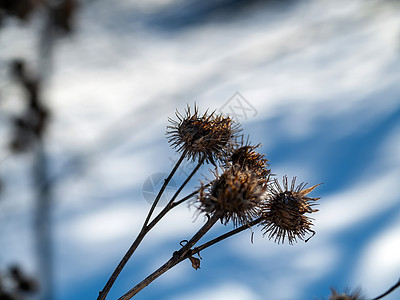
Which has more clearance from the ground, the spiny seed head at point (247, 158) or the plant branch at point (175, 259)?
the spiny seed head at point (247, 158)

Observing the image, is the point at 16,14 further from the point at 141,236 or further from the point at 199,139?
the point at 141,236

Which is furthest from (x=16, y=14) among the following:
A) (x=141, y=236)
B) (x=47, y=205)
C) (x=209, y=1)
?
(x=141, y=236)

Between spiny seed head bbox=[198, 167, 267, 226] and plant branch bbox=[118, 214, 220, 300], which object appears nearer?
plant branch bbox=[118, 214, 220, 300]

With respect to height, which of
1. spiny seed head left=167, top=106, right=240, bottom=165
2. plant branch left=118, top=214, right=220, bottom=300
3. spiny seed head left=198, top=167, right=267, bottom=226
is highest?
spiny seed head left=167, top=106, right=240, bottom=165

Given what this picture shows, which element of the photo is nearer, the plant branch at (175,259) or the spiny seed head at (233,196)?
the plant branch at (175,259)

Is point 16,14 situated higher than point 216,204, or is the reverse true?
point 16,14

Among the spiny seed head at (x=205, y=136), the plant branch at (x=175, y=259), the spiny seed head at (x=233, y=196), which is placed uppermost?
the spiny seed head at (x=205, y=136)

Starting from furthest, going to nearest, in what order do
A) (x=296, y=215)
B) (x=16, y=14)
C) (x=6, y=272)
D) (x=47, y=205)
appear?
(x=16, y=14), (x=6, y=272), (x=47, y=205), (x=296, y=215)

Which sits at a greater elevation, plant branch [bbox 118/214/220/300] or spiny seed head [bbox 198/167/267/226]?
spiny seed head [bbox 198/167/267/226]
